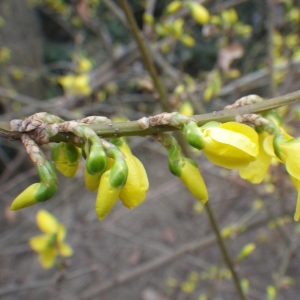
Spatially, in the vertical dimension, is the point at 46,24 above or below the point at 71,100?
below

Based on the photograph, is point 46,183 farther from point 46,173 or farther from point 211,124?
point 211,124

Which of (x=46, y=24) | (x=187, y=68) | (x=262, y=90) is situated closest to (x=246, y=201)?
(x=262, y=90)

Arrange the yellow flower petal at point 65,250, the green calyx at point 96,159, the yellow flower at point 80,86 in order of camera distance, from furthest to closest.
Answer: the yellow flower at point 80,86, the yellow flower petal at point 65,250, the green calyx at point 96,159

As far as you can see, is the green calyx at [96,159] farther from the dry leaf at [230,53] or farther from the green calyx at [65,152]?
the dry leaf at [230,53]

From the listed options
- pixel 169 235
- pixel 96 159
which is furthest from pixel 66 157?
pixel 169 235

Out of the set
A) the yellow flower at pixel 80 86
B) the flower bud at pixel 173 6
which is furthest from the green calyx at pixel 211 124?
the yellow flower at pixel 80 86

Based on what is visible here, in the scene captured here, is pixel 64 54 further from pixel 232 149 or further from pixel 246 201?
pixel 232 149
